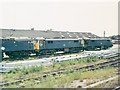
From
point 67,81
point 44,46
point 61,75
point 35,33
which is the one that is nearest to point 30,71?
point 61,75

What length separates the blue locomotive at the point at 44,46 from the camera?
34156mm

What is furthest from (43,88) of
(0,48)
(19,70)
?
(0,48)

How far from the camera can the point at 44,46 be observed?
39.0m

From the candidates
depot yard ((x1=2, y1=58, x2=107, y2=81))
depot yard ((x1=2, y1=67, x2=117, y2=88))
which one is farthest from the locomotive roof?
depot yard ((x1=2, y1=67, x2=117, y2=88))

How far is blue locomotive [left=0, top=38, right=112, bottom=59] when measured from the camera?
112 feet

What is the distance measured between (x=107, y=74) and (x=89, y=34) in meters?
44.2

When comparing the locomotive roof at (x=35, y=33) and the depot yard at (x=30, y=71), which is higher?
the locomotive roof at (x=35, y=33)

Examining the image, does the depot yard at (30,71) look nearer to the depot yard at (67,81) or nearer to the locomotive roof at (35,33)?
the depot yard at (67,81)

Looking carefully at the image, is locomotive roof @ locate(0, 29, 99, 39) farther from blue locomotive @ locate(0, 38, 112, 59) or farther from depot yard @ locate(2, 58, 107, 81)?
depot yard @ locate(2, 58, 107, 81)

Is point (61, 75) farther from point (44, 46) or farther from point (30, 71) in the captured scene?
point (44, 46)

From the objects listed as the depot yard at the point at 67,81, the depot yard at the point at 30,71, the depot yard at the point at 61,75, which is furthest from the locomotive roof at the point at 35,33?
the depot yard at the point at 67,81

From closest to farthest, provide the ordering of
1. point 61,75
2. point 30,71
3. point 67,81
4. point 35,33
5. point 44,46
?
point 67,81 → point 61,75 → point 30,71 → point 44,46 → point 35,33

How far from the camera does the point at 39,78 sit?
18359 mm

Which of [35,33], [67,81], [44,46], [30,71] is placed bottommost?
[30,71]
